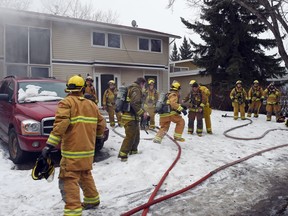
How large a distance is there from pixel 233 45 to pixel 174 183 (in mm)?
16028

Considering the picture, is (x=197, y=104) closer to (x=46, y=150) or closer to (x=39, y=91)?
(x=39, y=91)

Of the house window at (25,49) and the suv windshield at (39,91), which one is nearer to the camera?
the suv windshield at (39,91)

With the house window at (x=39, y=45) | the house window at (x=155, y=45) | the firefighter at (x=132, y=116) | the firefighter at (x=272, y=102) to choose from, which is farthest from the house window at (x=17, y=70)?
the firefighter at (x=272, y=102)

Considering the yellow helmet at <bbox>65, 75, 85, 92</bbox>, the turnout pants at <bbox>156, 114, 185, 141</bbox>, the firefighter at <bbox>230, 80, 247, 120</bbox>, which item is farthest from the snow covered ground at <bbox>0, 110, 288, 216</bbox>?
the firefighter at <bbox>230, 80, 247, 120</bbox>

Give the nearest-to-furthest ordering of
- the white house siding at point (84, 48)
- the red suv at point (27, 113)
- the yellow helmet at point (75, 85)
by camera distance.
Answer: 1. the yellow helmet at point (75, 85)
2. the red suv at point (27, 113)
3. the white house siding at point (84, 48)

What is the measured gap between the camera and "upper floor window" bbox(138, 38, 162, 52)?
63.4 feet

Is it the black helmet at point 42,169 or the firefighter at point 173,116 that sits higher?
the firefighter at point 173,116

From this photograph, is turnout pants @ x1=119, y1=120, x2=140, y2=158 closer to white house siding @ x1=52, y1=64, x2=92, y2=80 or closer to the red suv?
the red suv

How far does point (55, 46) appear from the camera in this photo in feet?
53.4

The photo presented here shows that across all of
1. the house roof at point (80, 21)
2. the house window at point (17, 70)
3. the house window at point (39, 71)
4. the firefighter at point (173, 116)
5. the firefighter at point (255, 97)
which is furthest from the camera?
the house window at point (39, 71)

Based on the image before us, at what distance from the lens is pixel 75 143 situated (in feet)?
12.1

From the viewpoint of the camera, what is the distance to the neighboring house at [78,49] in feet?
49.3

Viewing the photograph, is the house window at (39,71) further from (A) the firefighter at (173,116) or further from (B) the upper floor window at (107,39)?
(A) the firefighter at (173,116)

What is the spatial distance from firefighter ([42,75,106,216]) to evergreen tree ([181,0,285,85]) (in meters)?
15.9
